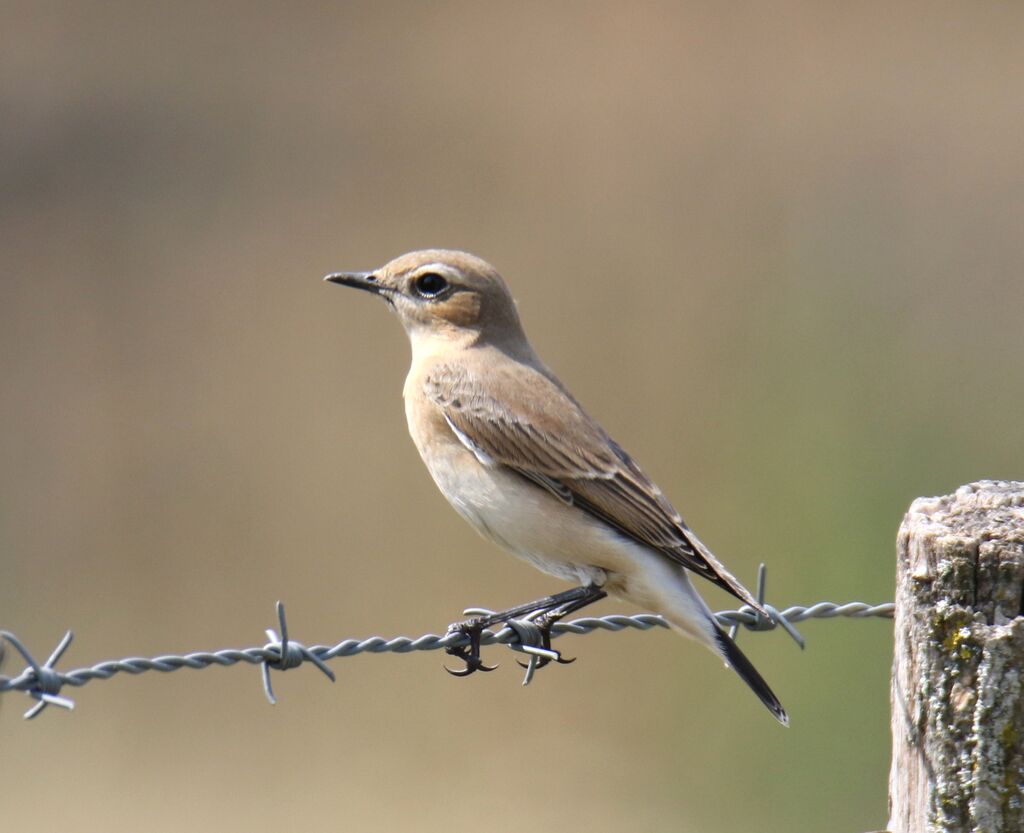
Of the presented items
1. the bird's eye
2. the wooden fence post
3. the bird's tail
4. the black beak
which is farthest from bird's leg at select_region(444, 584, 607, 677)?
the wooden fence post

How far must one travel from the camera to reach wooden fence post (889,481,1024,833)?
3285 mm

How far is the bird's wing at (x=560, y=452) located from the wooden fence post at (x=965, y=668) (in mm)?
1720

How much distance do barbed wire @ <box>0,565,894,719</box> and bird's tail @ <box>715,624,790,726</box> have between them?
0.18ft

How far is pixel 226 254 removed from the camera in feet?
41.4

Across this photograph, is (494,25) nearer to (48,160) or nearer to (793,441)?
(48,160)

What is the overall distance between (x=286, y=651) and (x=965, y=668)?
183cm

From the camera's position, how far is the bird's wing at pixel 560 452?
5359mm

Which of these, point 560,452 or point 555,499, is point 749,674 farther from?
point 560,452

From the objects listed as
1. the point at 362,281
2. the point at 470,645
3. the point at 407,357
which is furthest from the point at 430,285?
the point at 407,357

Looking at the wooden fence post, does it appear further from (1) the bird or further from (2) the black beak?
(2) the black beak

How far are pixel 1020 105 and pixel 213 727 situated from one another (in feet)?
30.7

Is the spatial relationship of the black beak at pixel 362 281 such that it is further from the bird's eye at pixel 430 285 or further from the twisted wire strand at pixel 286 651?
the twisted wire strand at pixel 286 651

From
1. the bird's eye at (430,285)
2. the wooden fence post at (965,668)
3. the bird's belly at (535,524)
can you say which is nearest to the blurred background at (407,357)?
the bird's eye at (430,285)

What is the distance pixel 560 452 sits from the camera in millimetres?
5547
